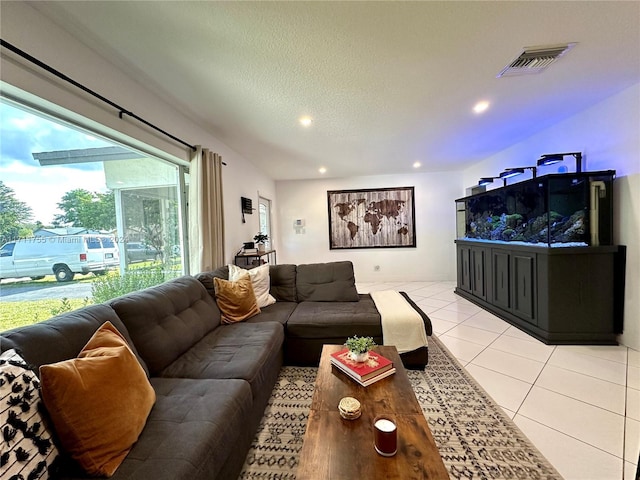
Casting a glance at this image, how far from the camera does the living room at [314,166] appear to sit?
1.42 m

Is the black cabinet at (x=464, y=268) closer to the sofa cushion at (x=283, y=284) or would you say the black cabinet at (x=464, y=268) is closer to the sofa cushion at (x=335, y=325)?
the sofa cushion at (x=335, y=325)

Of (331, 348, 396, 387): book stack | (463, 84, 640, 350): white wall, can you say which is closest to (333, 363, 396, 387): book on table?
(331, 348, 396, 387): book stack

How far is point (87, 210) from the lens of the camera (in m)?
1.78

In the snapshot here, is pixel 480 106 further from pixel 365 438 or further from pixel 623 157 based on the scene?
pixel 365 438

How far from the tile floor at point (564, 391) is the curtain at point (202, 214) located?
2.71m

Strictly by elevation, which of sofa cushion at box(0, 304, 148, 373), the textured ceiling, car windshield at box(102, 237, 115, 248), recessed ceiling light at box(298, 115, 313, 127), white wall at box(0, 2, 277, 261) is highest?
the textured ceiling

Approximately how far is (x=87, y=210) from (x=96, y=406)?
56.9 inches

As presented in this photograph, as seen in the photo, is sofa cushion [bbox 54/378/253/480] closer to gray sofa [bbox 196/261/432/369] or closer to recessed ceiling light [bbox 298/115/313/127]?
gray sofa [bbox 196/261/432/369]

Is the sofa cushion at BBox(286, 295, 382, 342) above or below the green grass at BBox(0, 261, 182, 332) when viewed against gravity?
below

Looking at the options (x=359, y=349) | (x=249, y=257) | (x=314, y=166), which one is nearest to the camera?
(x=359, y=349)

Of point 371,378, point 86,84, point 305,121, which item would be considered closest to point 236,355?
point 371,378

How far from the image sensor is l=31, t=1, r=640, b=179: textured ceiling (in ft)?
4.58

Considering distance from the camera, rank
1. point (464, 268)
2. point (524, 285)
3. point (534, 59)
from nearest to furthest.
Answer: point (534, 59)
point (524, 285)
point (464, 268)

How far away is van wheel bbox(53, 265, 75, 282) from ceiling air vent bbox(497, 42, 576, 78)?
339 centimetres
